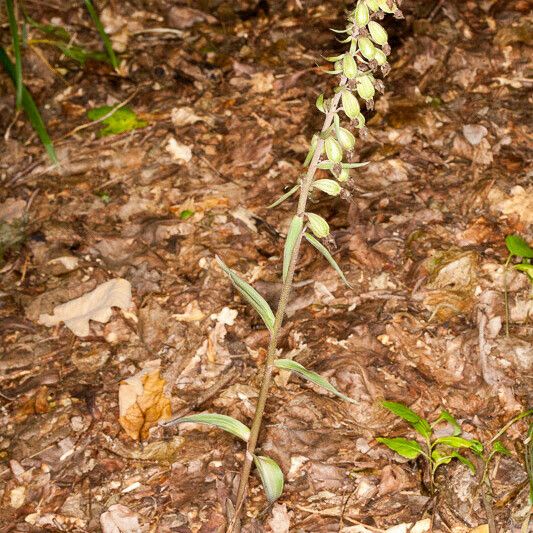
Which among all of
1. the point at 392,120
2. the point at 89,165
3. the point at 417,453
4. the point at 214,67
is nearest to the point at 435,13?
the point at 392,120

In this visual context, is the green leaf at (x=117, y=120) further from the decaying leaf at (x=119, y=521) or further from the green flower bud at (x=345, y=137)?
the green flower bud at (x=345, y=137)

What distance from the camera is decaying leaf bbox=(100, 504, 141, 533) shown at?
279cm

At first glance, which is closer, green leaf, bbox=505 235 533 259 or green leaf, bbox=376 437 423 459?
green leaf, bbox=376 437 423 459

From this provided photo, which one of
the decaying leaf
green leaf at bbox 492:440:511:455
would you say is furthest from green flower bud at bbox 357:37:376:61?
the decaying leaf

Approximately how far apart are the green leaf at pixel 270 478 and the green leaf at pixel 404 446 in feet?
1.70

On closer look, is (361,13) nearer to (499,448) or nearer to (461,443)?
(461,443)

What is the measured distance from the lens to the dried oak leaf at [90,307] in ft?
11.7

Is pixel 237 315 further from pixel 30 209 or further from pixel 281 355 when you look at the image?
pixel 30 209

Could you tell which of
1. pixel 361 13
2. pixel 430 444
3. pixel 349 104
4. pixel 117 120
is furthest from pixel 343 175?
pixel 117 120

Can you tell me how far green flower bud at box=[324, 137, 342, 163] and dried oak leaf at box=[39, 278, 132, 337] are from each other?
1.82m

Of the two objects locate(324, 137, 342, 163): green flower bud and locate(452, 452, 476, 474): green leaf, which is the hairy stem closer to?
locate(324, 137, 342, 163): green flower bud

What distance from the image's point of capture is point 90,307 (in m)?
3.62

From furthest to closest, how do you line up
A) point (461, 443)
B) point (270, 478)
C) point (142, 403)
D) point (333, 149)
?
point (142, 403) → point (461, 443) → point (270, 478) → point (333, 149)

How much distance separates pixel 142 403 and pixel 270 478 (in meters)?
0.94
